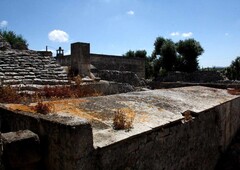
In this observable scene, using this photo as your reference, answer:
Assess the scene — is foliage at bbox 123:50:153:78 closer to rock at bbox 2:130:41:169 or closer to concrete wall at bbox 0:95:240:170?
concrete wall at bbox 0:95:240:170

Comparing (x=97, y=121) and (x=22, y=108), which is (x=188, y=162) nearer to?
(x=97, y=121)

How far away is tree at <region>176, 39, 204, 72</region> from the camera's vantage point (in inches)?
1399

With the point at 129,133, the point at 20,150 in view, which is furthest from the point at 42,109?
the point at 129,133

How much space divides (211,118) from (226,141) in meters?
1.66

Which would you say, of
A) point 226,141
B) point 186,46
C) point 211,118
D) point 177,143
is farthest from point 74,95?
point 186,46

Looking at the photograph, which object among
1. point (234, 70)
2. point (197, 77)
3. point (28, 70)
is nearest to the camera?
point (28, 70)

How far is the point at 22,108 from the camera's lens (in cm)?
360

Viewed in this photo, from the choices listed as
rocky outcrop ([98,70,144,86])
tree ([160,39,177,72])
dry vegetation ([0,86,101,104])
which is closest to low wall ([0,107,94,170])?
dry vegetation ([0,86,101,104])

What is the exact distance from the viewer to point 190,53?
1407 inches

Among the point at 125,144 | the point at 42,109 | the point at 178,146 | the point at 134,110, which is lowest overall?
the point at 178,146

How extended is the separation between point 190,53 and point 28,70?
32.1 meters

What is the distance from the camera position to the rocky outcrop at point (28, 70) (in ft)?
20.2

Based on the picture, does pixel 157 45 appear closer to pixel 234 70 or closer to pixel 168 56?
pixel 168 56

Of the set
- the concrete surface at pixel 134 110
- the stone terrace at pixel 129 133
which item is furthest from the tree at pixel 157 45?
the concrete surface at pixel 134 110
